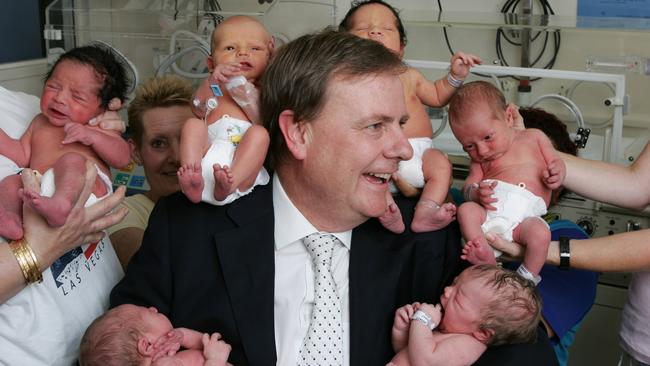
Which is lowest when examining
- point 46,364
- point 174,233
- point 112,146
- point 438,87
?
point 46,364

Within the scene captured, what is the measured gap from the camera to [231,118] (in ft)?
6.62

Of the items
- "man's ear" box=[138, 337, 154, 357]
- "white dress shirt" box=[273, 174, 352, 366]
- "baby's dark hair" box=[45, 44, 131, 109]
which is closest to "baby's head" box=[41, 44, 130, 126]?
"baby's dark hair" box=[45, 44, 131, 109]

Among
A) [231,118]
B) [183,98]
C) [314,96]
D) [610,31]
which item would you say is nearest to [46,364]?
[231,118]

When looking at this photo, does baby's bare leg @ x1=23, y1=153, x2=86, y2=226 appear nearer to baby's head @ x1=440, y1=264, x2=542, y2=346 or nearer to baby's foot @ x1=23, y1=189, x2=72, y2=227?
baby's foot @ x1=23, y1=189, x2=72, y2=227

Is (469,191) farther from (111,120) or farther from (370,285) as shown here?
(111,120)

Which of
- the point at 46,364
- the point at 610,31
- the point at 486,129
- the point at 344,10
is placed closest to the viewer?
the point at 46,364

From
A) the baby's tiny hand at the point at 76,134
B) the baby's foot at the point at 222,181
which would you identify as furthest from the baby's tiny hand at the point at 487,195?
the baby's tiny hand at the point at 76,134

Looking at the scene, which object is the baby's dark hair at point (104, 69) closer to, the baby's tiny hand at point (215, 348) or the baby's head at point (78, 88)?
the baby's head at point (78, 88)

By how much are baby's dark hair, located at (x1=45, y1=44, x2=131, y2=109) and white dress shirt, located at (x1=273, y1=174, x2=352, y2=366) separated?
560mm

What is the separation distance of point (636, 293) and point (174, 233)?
48.8 inches

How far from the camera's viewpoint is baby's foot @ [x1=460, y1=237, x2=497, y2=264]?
1.85 meters

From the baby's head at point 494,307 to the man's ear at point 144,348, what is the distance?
682 mm

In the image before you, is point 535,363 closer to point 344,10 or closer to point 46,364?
point 46,364

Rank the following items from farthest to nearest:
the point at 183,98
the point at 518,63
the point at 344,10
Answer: the point at 344,10 → the point at 518,63 → the point at 183,98
